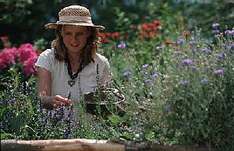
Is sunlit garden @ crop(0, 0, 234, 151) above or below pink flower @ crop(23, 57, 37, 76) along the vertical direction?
above

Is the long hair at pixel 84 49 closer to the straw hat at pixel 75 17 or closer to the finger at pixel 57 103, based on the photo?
the straw hat at pixel 75 17

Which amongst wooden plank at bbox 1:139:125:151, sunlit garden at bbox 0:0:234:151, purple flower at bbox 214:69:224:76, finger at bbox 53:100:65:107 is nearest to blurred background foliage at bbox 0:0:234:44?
sunlit garden at bbox 0:0:234:151

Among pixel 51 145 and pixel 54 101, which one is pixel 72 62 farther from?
pixel 51 145

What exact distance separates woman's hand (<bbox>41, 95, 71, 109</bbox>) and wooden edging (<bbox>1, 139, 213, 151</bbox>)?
665 mm

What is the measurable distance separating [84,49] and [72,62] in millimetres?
125

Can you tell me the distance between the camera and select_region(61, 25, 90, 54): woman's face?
4672mm

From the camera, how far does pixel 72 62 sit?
480cm

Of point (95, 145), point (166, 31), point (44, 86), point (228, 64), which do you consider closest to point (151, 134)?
point (95, 145)

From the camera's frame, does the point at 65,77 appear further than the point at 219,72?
Yes

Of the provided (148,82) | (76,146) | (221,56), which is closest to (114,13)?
(148,82)

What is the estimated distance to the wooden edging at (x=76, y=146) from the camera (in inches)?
137

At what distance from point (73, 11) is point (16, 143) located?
1505 millimetres

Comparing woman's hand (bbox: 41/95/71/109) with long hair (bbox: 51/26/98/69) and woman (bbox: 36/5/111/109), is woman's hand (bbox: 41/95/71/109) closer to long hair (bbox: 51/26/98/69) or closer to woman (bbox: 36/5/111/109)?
woman (bbox: 36/5/111/109)

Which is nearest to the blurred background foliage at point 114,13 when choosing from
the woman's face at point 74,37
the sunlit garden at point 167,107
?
the woman's face at point 74,37
